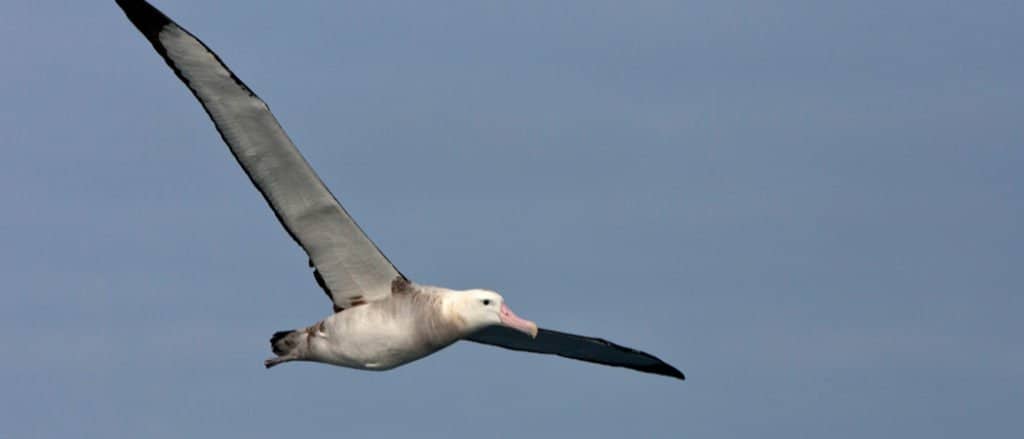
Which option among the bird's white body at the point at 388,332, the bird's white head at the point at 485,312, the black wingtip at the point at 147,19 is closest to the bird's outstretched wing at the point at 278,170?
the black wingtip at the point at 147,19

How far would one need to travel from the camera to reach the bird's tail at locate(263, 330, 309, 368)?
2462 centimetres

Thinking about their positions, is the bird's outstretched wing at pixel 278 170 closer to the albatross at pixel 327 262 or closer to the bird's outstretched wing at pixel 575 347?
the albatross at pixel 327 262

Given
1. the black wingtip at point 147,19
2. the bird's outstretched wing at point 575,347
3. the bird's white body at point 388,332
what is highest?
the black wingtip at point 147,19

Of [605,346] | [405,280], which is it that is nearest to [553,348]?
[605,346]

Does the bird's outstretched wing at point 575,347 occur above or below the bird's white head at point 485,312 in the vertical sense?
above

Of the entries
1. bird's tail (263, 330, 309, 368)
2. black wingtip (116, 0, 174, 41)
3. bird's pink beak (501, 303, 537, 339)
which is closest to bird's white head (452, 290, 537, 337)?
bird's pink beak (501, 303, 537, 339)

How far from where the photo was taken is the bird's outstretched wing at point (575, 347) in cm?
2588

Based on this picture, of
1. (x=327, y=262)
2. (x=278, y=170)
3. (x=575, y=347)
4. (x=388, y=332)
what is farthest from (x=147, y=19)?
(x=575, y=347)

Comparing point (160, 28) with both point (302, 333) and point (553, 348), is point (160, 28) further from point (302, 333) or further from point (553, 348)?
point (553, 348)

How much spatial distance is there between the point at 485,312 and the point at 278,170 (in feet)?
9.32

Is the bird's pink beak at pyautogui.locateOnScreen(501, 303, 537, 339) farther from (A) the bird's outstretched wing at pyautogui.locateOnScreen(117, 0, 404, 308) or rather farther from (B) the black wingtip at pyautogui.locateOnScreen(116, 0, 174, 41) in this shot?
(B) the black wingtip at pyautogui.locateOnScreen(116, 0, 174, 41)

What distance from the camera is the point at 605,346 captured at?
26562mm

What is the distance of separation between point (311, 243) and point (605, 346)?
167 inches

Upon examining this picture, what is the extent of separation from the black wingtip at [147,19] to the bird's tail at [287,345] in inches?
157
